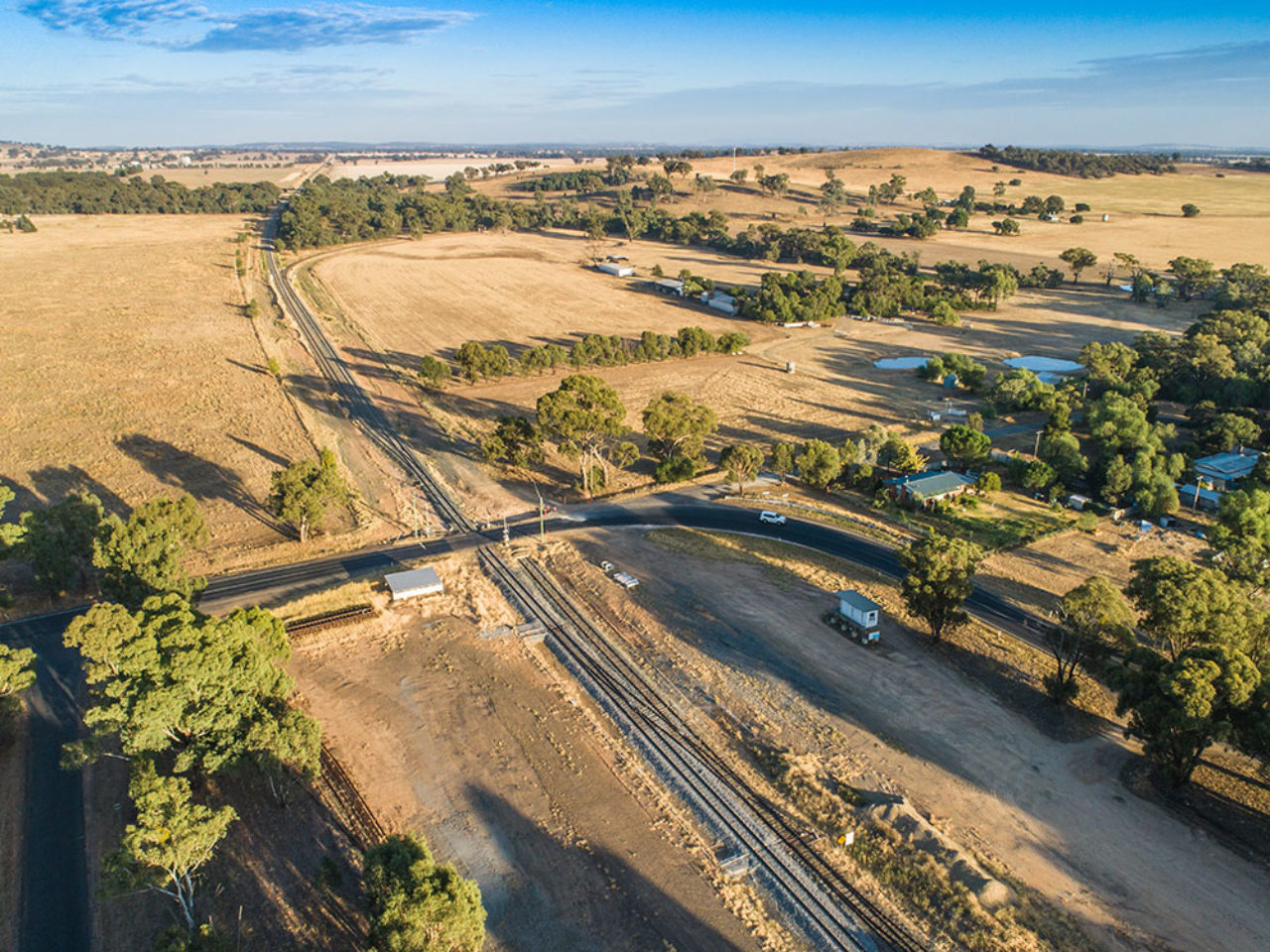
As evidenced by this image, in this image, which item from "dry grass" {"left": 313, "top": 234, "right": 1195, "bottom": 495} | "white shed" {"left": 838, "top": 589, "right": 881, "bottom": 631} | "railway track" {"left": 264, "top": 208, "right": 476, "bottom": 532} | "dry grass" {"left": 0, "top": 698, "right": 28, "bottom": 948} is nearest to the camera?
"dry grass" {"left": 0, "top": 698, "right": 28, "bottom": 948}

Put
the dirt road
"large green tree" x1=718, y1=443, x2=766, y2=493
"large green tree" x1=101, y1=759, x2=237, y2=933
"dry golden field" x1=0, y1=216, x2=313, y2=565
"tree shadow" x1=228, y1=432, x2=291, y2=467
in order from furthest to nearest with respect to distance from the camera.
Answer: "tree shadow" x1=228, y1=432, x2=291, y2=467 < "large green tree" x1=718, y1=443, x2=766, y2=493 < "dry golden field" x1=0, y1=216, x2=313, y2=565 < the dirt road < "large green tree" x1=101, y1=759, x2=237, y2=933

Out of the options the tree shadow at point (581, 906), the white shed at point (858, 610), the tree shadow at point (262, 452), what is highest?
the tree shadow at point (262, 452)

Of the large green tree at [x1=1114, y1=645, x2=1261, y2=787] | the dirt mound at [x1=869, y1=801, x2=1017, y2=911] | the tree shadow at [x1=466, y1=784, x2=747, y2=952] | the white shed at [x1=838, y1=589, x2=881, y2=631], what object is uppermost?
the large green tree at [x1=1114, y1=645, x2=1261, y2=787]

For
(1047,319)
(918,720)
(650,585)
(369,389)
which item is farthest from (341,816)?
(1047,319)

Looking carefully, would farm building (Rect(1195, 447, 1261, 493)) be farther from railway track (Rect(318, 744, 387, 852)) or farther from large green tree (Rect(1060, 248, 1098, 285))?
large green tree (Rect(1060, 248, 1098, 285))

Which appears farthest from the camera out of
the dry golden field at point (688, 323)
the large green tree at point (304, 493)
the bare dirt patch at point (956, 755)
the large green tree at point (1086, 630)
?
the dry golden field at point (688, 323)

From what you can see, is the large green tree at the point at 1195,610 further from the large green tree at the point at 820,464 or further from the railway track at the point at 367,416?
the railway track at the point at 367,416

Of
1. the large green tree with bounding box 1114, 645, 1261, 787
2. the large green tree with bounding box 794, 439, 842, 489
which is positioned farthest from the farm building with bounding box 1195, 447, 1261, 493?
the large green tree with bounding box 1114, 645, 1261, 787

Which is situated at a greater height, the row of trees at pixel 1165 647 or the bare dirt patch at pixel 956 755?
the row of trees at pixel 1165 647

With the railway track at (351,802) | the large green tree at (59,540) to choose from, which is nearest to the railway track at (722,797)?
the railway track at (351,802)
